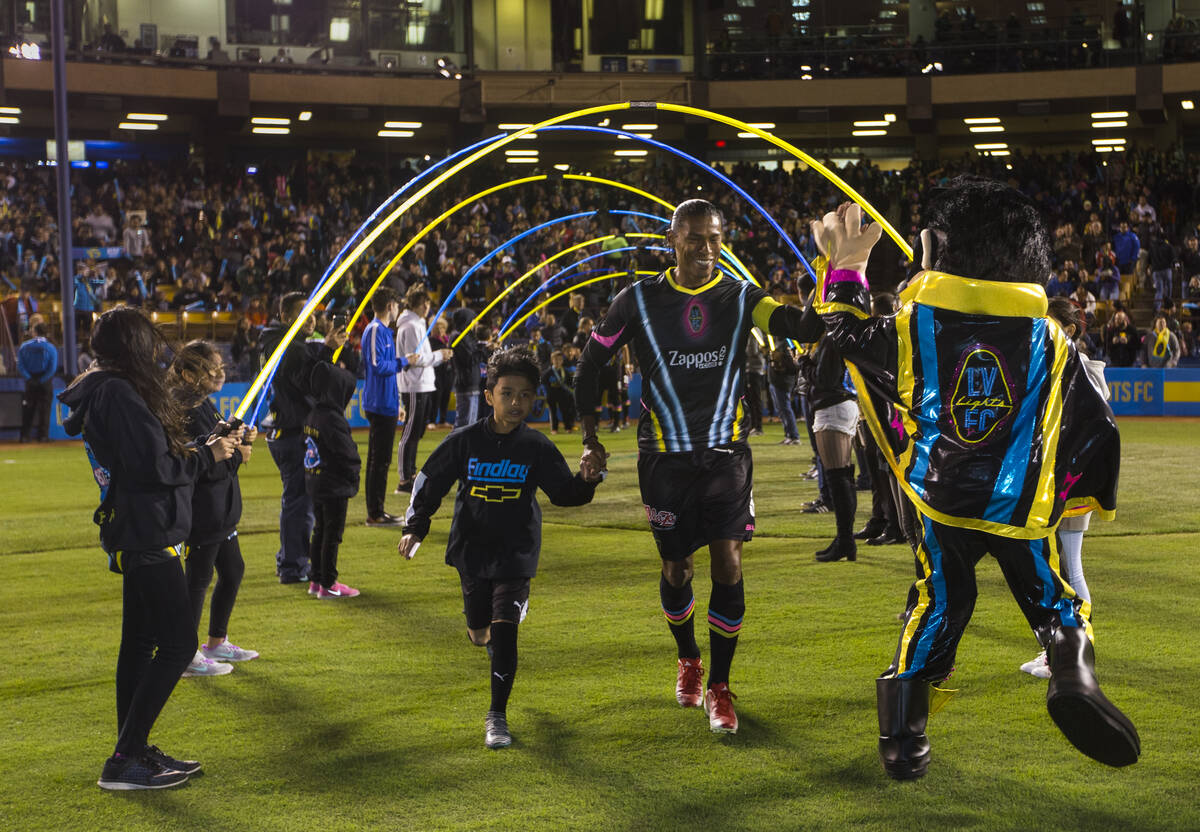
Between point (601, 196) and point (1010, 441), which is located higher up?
point (601, 196)

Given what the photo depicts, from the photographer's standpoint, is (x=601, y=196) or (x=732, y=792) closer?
(x=732, y=792)

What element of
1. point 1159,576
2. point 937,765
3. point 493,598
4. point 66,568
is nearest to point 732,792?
point 937,765

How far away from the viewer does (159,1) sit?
36531mm

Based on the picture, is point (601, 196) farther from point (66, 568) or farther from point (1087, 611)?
point (1087, 611)

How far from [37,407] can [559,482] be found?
64.3ft

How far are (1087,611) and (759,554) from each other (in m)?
5.89

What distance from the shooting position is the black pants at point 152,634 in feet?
15.9

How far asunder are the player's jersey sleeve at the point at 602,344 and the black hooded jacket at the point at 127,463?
6.04 ft

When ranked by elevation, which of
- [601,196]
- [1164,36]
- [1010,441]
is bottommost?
[1010,441]

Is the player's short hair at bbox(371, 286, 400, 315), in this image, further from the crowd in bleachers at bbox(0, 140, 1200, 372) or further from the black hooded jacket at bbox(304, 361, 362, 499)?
the crowd in bleachers at bbox(0, 140, 1200, 372)

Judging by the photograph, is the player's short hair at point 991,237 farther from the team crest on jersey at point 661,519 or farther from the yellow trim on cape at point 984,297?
the team crest on jersey at point 661,519

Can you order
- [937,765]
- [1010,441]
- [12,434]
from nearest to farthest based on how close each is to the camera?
[1010,441]
[937,765]
[12,434]

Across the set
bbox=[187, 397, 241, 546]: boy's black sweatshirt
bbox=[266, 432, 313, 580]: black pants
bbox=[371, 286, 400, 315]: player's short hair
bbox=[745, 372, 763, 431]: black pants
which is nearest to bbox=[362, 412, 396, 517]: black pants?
bbox=[371, 286, 400, 315]: player's short hair

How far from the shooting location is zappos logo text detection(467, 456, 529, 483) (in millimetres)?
5508
